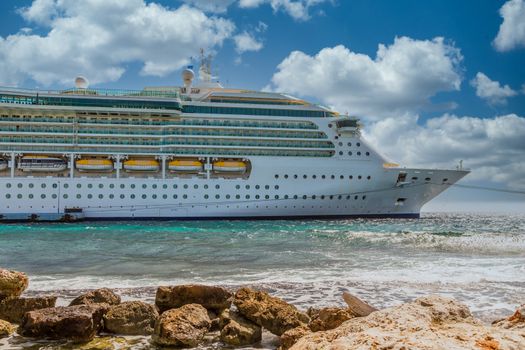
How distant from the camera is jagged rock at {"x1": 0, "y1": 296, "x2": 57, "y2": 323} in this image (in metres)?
7.03

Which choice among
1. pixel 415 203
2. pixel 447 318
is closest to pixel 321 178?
pixel 415 203

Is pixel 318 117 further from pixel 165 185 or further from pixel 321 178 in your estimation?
pixel 165 185

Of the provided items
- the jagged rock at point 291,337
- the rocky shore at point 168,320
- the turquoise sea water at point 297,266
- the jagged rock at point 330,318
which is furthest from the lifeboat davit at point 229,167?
the jagged rock at point 291,337

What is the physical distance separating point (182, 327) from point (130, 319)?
39.6 inches

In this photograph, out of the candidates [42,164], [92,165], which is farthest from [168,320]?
[42,164]

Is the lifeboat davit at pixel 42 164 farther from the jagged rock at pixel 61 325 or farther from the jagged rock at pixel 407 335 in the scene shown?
the jagged rock at pixel 407 335

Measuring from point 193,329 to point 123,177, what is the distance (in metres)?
32.3

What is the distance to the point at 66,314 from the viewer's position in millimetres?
6148

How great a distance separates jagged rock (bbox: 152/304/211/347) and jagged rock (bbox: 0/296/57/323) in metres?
2.17

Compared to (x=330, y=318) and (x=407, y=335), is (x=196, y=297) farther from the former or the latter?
(x=407, y=335)

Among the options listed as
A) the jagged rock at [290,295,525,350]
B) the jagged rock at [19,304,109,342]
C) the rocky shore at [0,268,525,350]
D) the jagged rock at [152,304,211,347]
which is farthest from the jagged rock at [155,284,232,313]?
the jagged rock at [290,295,525,350]

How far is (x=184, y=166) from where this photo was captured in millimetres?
36938

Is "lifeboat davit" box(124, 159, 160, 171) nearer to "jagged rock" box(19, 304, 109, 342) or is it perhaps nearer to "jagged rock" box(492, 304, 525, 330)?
"jagged rock" box(19, 304, 109, 342)

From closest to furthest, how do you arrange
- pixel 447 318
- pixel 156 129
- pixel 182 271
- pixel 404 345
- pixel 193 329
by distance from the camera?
1. pixel 404 345
2. pixel 447 318
3. pixel 193 329
4. pixel 182 271
5. pixel 156 129
